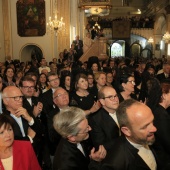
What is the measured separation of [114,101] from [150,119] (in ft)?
5.19

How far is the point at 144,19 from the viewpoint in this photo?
3272 centimetres

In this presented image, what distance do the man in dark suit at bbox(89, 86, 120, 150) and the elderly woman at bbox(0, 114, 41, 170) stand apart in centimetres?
112

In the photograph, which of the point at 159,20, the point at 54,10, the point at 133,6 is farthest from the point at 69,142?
the point at 133,6

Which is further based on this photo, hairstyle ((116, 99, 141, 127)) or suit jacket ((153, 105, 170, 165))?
suit jacket ((153, 105, 170, 165))

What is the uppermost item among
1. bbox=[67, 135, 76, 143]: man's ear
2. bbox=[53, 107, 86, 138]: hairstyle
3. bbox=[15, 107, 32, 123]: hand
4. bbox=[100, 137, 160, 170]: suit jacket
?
bbox=[53, 107, 86, 138]: hairstyle

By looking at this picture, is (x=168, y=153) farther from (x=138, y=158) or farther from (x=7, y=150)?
(x=7, y=150)

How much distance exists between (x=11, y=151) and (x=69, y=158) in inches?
26.6

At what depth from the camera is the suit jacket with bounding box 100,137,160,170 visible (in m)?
2.34

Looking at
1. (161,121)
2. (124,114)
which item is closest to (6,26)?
(161,121)

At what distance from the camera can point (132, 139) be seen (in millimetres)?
2428

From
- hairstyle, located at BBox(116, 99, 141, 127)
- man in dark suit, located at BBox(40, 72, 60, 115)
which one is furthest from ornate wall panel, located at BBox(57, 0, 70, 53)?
hairstyle, located at BBox(116, 99, 141, 127)

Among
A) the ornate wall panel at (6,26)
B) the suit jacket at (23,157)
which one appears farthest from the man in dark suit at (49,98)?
the ornate wall panel at (6,26)

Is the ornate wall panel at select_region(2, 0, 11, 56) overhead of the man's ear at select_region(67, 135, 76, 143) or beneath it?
overhead

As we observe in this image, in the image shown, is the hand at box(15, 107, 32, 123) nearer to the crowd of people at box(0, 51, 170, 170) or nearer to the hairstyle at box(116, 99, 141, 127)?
the crowd of people at box(0, 51, 170, 170)
